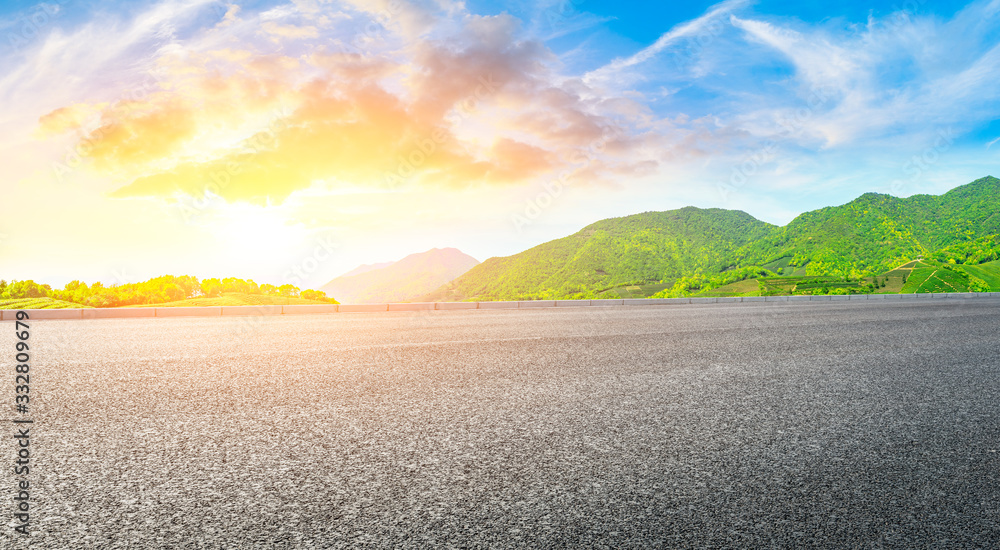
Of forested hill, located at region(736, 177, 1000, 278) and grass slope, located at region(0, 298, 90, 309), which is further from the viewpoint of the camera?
forested hill, located at region(736, 177, 1000, 278)

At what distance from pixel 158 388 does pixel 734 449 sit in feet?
16.3

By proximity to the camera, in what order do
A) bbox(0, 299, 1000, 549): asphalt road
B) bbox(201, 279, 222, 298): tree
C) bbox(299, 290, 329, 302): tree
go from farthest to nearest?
1. bbox(299, 290, 329, 302): tree
2. bbox(201, 279, 222, 298): tree
3. bbox(0, 299, 1000, 549): asphalt road

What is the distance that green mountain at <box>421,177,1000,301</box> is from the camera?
4997 cm

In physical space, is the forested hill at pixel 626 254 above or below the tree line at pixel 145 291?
above

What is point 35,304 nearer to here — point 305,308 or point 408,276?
point 305,308

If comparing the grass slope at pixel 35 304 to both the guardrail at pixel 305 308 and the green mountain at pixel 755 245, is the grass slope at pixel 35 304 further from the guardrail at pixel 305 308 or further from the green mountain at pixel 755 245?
the green mountain at pixel 755 245

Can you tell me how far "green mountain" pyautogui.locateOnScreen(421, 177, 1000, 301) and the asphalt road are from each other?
122 feet

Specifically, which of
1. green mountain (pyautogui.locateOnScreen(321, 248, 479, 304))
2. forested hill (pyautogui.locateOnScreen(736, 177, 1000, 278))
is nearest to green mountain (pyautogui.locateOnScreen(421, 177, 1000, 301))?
forested hill (pyautogui.locateOnScreen(736, 177, 1000, 278))

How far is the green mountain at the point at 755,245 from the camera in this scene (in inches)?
Answer: 1967

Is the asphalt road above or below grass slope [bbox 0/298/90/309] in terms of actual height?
below

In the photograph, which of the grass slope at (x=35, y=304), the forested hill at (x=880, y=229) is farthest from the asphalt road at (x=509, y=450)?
the forested hill at (x=880, y=229)

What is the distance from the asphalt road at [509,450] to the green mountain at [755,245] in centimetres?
3729

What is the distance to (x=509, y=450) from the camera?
3.43 meters

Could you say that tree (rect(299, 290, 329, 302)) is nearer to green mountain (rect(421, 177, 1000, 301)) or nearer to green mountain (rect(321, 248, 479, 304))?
green mountain (rect(421, 177, 1000, 301))
